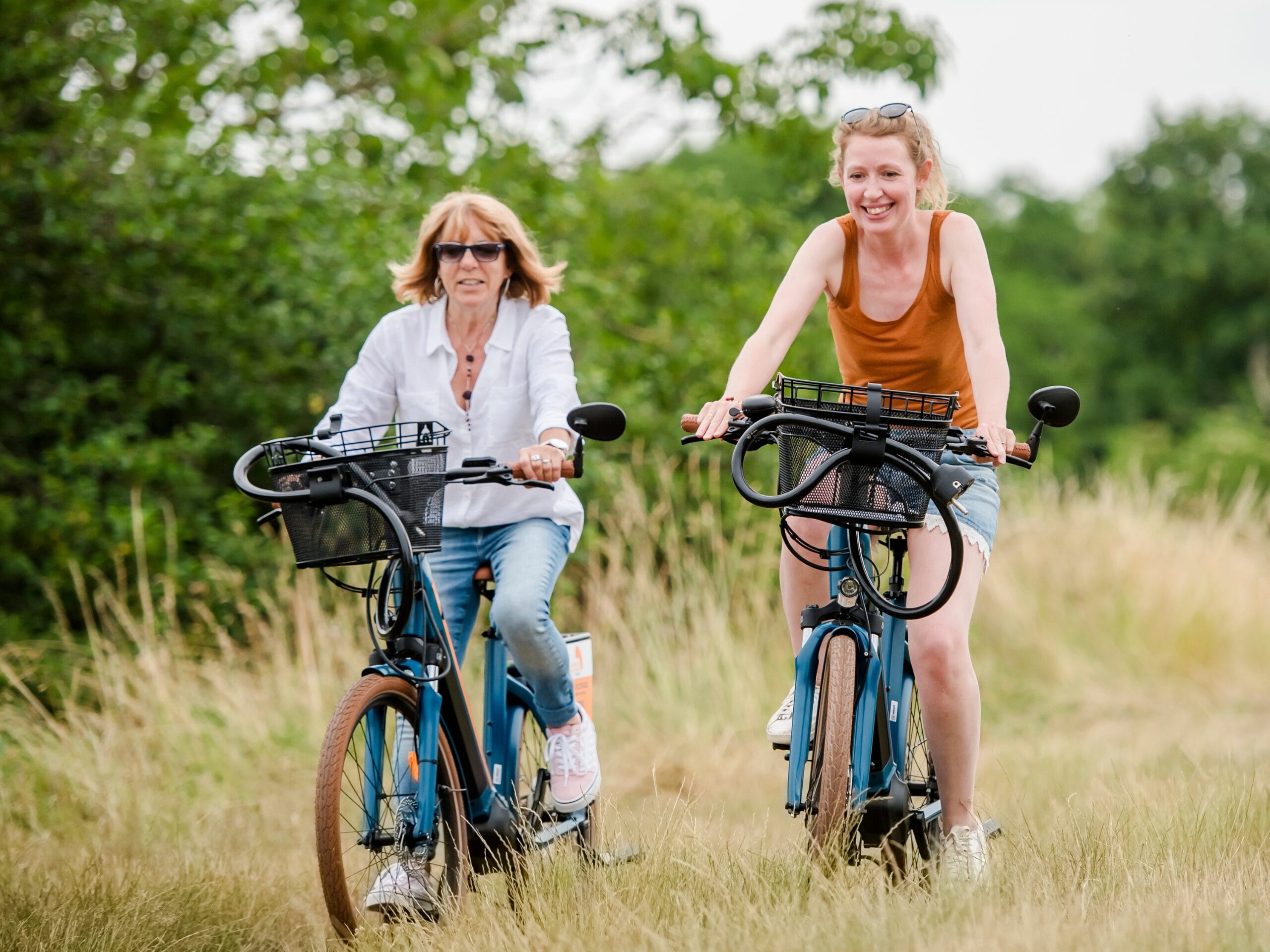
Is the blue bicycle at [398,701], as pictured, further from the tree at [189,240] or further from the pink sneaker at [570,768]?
the tree at [189,240]

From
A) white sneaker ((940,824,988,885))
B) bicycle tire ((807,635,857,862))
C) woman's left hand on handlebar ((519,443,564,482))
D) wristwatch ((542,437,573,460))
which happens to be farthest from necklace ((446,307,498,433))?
white sneaker ((940,824,988,885))

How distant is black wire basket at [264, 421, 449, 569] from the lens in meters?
3.52

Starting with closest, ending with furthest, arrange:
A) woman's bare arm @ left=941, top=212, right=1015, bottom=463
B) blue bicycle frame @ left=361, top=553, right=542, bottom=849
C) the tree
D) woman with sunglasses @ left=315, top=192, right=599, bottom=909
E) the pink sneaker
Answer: woman's bare arm @ left=941, top=212, right=1015, bottom=463
blue bicycle frame @ left=361, top=553, right=542, bottom=849
woman with sunglasses @ left=315, top=192, right=599, bottom=909
the pink sneaker
the tree

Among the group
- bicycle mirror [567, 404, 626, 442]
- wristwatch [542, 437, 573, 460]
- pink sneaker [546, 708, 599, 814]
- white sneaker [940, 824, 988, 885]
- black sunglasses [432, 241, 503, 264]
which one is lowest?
white sneaker [940, 824, 988, 885]

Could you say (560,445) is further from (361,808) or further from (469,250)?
(361,808)

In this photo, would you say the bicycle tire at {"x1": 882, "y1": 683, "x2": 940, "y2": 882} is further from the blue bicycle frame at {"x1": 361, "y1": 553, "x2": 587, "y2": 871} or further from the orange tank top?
the blue bicycle frame at {"x1": 361, "y1": 553, "x2": 587, "y2": 871}

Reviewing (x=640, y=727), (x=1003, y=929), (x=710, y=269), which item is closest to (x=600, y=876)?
(x=1003, y=929)

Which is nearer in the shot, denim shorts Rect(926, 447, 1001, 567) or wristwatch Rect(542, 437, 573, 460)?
denim shorts Rect(926, 447, 1001, 567)

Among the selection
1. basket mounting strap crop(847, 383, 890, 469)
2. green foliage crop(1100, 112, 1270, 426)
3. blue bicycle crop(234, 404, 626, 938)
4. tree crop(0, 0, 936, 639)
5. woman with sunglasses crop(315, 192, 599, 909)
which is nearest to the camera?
basket mounting strap crop(847, 383, 890, 469)

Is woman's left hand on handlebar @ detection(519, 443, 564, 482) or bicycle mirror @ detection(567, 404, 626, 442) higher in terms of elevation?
bicycle mirror @ detection(567, 404, 626, 442)

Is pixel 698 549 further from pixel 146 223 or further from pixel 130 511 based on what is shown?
pixel 146 223

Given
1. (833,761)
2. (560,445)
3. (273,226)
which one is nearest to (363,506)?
(560,445)

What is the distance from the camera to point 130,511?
7730 mm

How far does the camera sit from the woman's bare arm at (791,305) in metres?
3.77
